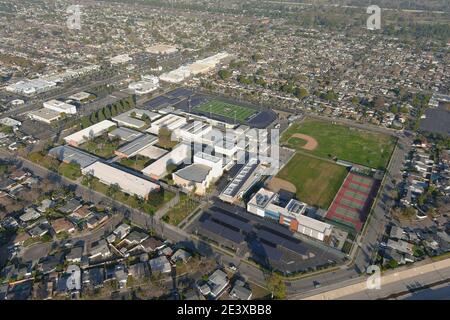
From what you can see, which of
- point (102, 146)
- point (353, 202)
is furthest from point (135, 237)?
point (353, 202)

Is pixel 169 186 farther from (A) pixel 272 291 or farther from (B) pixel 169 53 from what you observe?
(B) pixel 169 53

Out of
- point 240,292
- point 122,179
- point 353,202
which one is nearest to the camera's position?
point 240,292

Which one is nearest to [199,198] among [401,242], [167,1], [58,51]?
[401,242]

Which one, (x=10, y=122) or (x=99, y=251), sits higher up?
(x=10, y=122)

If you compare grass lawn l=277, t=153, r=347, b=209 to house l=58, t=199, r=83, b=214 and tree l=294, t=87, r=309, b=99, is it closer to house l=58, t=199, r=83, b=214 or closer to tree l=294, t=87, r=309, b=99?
tree l=294, t=87, r=309, b=99

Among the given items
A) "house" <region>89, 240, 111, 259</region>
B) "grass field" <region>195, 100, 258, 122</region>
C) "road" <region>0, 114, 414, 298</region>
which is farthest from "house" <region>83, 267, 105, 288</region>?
"grass field" <region>195, 100, 258, 122</region>

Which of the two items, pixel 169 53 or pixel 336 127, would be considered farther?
pixel 169 53

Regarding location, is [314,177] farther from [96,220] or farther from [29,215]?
[29,215]
